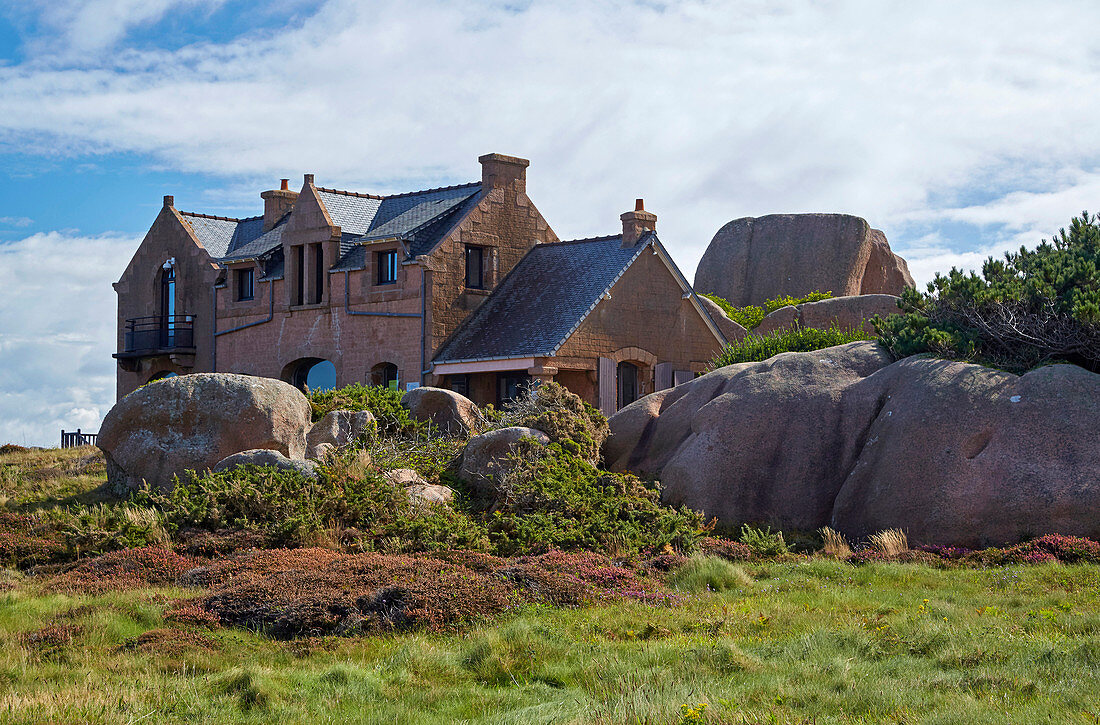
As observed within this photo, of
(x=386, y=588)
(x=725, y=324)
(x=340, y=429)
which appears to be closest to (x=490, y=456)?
(x=340, y=429)

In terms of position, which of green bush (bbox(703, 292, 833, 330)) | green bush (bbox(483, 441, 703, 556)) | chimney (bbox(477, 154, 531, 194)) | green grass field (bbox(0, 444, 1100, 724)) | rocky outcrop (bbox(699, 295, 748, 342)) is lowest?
green grass field (bbox(0, 444, 1100, 724))

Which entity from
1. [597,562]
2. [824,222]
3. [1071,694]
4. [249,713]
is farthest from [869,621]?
[824,222]

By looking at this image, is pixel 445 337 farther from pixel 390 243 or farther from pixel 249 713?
pixel 249 713

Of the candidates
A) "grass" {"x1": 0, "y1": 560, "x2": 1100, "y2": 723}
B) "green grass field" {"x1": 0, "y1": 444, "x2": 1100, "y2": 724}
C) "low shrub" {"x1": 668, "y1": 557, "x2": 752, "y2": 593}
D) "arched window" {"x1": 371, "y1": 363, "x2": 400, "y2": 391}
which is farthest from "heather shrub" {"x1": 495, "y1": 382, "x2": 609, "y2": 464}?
"arched window" {"x1": 371, "y1": 363, "x2": 400, "y2": 391}

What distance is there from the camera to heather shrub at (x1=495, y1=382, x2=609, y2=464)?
1866 centimetres

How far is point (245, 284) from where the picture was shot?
123ft

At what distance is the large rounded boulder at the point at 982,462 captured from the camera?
588 inches

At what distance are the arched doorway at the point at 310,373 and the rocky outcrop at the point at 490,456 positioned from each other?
56.0 ft

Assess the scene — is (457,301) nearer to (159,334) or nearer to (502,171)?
(502,171)

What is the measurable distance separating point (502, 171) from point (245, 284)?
34.5 feet

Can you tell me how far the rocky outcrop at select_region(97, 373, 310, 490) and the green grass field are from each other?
5.83 m

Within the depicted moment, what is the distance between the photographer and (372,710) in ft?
26.2

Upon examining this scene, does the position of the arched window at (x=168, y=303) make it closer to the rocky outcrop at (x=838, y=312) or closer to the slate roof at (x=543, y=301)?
the slate roof at (x=543, y=301)

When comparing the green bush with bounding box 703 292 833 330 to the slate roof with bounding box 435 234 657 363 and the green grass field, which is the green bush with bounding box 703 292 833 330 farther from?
the green grass field
